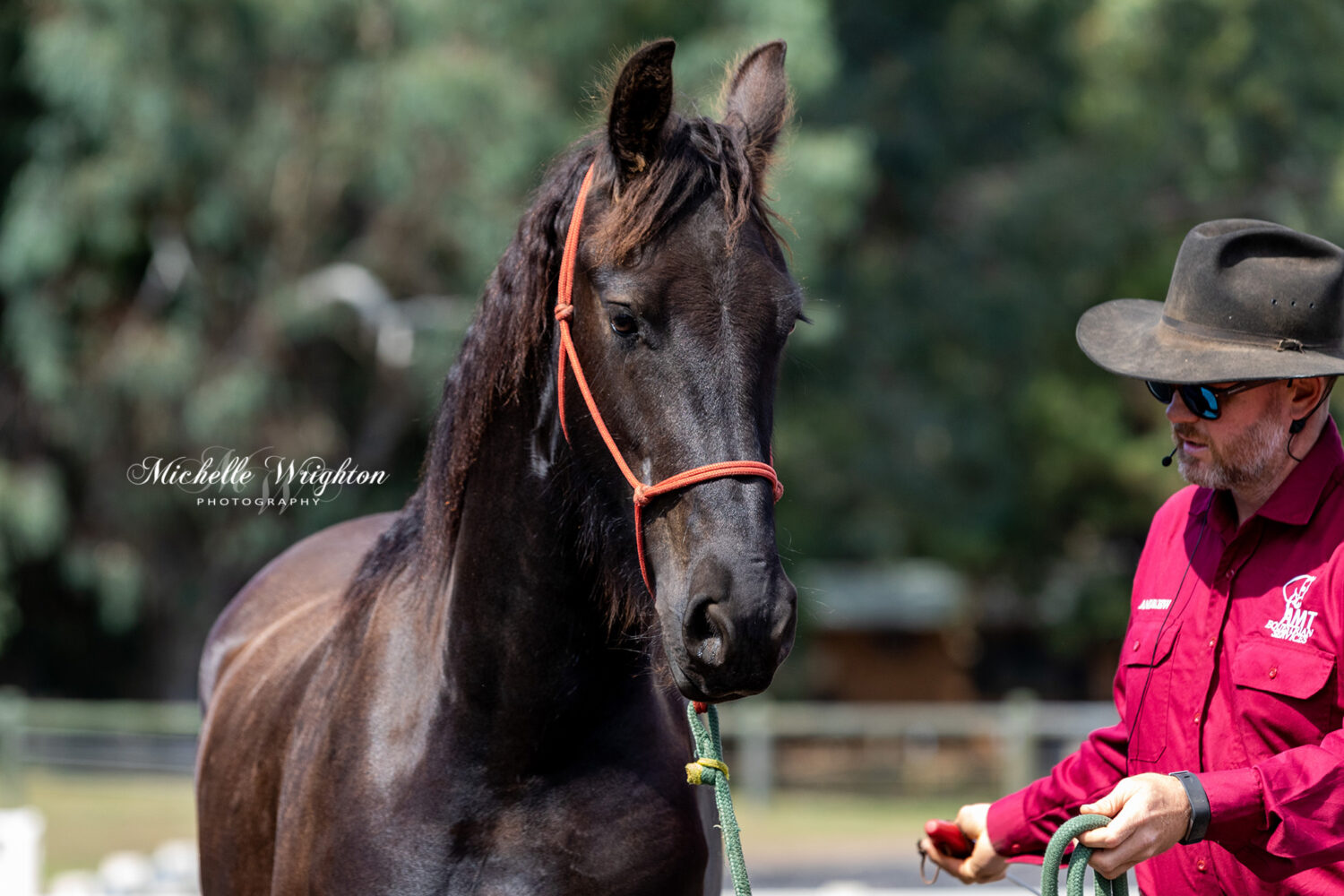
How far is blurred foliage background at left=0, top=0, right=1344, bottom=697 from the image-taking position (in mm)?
13992

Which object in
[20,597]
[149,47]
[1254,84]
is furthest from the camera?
[20,597]

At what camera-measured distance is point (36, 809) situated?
12.8 metres

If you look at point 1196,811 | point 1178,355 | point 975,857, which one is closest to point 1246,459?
point 1178,355

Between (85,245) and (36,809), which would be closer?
(36,809)

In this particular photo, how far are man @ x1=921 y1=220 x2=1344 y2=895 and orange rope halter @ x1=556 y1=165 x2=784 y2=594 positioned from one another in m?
A: 0.77

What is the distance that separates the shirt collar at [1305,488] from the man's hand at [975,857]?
34.0 inches

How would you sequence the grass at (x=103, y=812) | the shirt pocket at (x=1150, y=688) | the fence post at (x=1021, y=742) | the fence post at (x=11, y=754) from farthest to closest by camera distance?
the fence post at (x=1021, y=742) → the fence post at (x=11, y=754) → the grass at (x=103, y=812) → the shirt pocket at (x=1150, y=688)

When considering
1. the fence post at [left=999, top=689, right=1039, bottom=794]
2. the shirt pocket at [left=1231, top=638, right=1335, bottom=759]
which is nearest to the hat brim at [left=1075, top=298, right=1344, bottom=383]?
the shirt pocket at [left=1231, top=638, right=1335, bottom=759]

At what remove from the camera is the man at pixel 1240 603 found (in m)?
2.23

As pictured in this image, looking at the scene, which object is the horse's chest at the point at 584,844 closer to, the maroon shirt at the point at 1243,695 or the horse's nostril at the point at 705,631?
the horse's nostril at the point at 705,631

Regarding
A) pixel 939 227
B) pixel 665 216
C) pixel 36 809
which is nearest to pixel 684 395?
pixel 665 216

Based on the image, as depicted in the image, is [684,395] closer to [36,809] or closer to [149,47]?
[36,809]

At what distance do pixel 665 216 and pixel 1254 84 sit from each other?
16735mm

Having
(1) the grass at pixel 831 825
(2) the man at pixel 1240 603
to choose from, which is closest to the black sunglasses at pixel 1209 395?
(2) the man at pixel 1240 603
